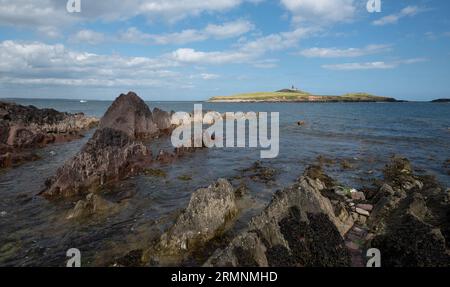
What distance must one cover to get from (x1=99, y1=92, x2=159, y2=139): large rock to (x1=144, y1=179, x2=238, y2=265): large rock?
82.1ft

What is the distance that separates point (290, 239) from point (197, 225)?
3570mm

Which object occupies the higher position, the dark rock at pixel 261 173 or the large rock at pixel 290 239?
the large rock at pixel 290 239

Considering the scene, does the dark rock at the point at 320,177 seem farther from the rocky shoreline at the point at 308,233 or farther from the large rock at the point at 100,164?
the large rock at the point at 100,164

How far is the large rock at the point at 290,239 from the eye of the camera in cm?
854

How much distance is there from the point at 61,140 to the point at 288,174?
28108mm

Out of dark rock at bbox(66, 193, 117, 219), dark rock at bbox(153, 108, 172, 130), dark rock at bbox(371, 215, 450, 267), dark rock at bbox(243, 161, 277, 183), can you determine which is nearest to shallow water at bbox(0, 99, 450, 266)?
dark rock at bbox(66, 193, 117, 219)

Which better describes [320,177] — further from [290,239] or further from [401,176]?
[290,239]

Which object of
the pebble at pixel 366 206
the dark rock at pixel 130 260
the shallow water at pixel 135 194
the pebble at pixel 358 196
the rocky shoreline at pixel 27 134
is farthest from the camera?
the rocky shoreline at pixel 27 134

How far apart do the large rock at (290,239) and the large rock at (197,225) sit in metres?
2.21

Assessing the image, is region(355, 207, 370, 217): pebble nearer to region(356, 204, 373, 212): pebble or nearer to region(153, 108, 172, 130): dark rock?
region(356, 204, 373, 212): pebble

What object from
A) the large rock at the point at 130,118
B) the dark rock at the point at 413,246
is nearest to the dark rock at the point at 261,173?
the dark rock at the point at 413,246

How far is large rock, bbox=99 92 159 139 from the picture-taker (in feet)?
123

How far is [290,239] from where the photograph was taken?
9.48 meters
